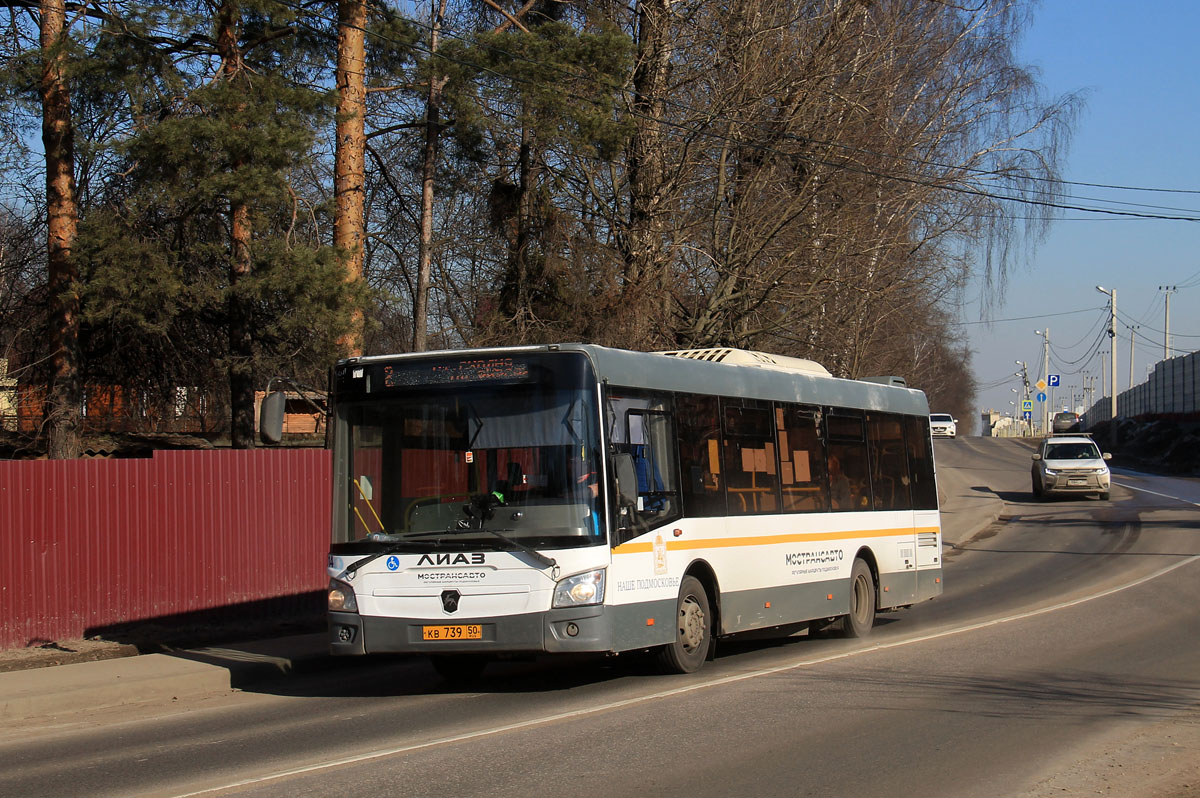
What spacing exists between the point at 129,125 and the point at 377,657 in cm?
778

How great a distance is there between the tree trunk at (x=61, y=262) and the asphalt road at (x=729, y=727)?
6.51 metres

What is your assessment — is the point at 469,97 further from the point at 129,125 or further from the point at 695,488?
the point at 695,488

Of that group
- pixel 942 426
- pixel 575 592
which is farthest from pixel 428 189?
pixel 942 426

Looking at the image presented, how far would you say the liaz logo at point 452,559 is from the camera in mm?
9859

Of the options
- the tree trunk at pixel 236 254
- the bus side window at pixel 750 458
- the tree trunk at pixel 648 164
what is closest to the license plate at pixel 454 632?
the bus side window at pixel 750 458

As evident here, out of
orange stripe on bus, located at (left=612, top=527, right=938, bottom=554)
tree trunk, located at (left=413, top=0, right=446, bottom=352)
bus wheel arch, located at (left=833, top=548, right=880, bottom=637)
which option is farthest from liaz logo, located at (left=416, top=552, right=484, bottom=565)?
tree trunk, located at (left=413, top=0, right=446, bottom=352)

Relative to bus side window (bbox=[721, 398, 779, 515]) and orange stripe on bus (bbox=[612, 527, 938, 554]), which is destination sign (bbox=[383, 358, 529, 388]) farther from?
bus side window (bbox=[721, 398, 779, 515])

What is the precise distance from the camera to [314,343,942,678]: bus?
386 inches

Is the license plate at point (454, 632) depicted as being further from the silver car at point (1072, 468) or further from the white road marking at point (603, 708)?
the silver car at point (1072, 468)

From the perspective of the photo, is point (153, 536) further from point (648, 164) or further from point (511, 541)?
point (648, 164)

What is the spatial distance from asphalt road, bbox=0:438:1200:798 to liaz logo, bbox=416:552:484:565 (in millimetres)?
1170

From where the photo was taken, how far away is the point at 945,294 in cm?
3216

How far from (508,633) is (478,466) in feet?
4.52

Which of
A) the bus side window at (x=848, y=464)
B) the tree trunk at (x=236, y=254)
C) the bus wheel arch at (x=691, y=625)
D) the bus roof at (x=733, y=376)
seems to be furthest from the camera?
the tree trunk at (x=236, y=254)
